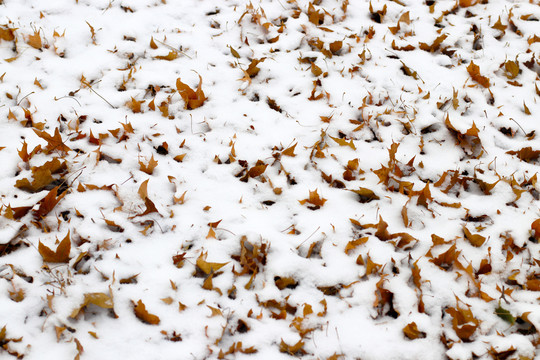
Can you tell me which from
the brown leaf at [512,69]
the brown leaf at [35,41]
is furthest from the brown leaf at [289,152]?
the brown leaf at [35,41]

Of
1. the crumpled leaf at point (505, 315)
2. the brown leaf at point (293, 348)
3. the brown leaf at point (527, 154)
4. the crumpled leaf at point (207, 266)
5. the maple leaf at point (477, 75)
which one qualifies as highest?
the maple leaf at point (477, 75)

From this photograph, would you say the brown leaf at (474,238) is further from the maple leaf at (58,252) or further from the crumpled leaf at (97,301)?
the maple leaf at (58,252)

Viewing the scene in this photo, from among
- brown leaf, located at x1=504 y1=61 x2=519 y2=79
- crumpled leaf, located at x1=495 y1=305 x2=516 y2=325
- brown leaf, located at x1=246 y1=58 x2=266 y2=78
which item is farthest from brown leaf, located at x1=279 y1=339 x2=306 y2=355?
brown leaf, located at x1=504 y1=61 x2=519 y2=79

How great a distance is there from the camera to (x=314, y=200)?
2.58 metres

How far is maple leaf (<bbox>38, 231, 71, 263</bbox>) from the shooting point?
7.12 feet

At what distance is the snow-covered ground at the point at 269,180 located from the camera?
2.07m

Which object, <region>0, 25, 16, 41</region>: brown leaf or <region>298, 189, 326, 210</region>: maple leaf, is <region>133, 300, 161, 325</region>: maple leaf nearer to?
<region>298, 189, 326, 210</region>: maple leaf

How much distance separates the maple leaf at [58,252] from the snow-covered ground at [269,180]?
15 mm

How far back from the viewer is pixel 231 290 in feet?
7.22

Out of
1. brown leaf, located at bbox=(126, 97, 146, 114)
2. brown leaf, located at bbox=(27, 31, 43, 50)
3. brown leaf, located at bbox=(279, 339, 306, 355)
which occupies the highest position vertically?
brown leaf, located at bbox=(27, 31, 43, 50)

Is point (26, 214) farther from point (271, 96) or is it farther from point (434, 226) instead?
point (434, 226)

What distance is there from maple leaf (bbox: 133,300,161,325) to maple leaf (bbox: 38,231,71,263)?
1.57 feet

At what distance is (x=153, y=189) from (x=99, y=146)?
1.42ft

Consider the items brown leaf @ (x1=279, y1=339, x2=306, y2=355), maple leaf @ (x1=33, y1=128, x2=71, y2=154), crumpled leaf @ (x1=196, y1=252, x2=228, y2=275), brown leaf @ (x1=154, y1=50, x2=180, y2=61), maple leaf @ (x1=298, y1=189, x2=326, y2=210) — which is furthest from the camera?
brown leaf @ (x1=154, y1=50, x2=180, y2=61)
